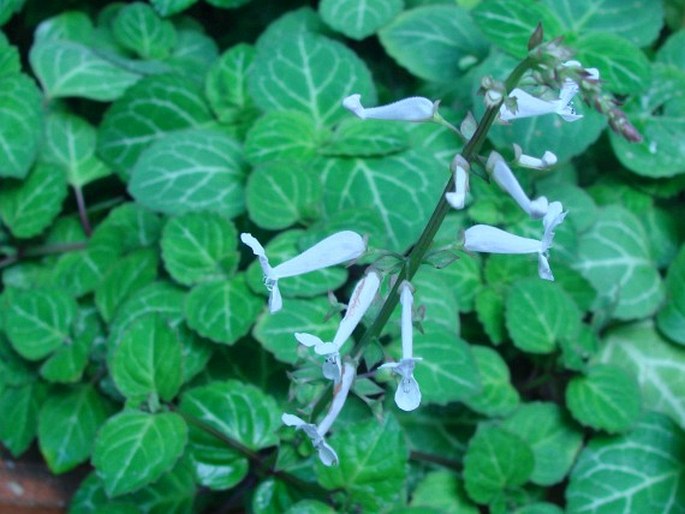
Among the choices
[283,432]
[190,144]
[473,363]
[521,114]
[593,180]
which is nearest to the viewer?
[521,114]

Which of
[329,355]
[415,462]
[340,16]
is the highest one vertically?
[329,355]

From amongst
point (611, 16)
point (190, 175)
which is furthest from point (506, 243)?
point (611, 16)

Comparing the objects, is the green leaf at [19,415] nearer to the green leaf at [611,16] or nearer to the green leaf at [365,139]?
the green leaf at [365,139]

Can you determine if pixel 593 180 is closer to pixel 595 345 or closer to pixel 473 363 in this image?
pixel 595 345

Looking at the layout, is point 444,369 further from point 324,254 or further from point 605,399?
point 324,254

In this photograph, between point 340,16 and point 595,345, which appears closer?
point 595,345

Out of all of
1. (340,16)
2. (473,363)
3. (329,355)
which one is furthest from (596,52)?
(329,355)

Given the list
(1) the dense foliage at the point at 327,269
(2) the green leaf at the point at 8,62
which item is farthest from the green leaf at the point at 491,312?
(2) the green leaf at the point at 8,62

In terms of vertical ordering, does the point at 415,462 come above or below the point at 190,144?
below
